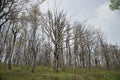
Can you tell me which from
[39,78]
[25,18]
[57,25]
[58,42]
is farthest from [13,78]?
[57,25]

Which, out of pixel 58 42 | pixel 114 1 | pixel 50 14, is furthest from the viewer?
pixel 50 14

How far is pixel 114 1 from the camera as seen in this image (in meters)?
13.9

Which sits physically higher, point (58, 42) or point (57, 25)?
point (57, 25)

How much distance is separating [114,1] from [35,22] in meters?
17.1

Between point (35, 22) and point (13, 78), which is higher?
point (35, 22)

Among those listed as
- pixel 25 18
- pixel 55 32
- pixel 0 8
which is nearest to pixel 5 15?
pixel 0 8

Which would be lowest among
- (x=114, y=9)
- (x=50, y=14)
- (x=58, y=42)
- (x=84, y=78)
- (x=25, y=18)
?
(x=84, y=78)

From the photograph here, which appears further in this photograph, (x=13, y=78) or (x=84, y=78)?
(x=84, y=78)

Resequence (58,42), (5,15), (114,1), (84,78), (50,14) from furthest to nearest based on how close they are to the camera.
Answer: (50,14) → (58,42) → (84,78) → (5,15) → (114,1)

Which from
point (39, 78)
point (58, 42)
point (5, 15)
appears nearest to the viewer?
point (39, 78)

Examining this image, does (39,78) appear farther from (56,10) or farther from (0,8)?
(56,10)

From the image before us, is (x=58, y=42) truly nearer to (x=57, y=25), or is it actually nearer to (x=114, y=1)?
(x=57, y=25)

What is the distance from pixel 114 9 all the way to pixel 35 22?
17.0m

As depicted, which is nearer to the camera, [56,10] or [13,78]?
[13,78]
